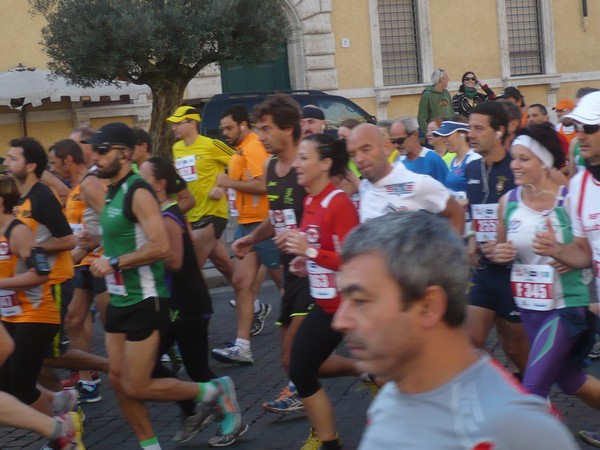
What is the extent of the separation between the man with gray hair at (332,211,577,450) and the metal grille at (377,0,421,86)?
25.8 metres

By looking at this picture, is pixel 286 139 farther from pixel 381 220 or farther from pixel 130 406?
pixel 381 220

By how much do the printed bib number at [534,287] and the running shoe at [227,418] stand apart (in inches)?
67.6

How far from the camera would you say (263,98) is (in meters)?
17.4

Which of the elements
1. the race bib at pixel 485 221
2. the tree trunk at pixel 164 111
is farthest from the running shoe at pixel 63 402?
the tree trunk at pixel 164 111

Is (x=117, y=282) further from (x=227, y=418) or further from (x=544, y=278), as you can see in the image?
(x=544, y=278)

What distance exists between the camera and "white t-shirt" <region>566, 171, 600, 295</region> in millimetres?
4863

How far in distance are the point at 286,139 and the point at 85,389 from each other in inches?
93.4

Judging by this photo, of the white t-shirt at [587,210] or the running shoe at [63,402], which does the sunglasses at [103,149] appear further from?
the white t-shirt at [587,210]

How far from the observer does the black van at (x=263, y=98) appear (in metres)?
16.6

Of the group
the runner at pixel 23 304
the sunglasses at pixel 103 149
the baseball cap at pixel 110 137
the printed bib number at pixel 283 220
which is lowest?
the runner at pixel 23 304

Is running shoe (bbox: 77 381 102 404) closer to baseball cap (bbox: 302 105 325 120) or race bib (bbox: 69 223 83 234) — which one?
race bib (bbox: 69 223 83 234)

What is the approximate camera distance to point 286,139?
6.59m

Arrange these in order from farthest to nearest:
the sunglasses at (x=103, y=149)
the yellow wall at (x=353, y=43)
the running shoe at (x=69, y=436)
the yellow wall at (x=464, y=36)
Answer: the yellow wall at (x=464, y=36) → the yellow wall at (x=353, y=43) → the sunglasses at (x=103, y=149) → the running shoe at (x=69, y=436)

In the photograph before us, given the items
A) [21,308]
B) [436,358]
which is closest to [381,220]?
[436,358]
